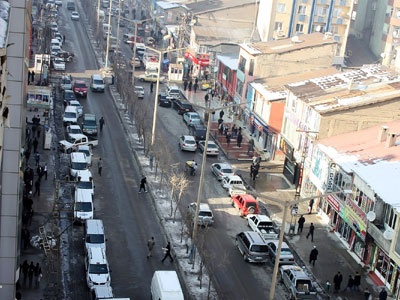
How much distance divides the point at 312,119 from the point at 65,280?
2836 centimetres

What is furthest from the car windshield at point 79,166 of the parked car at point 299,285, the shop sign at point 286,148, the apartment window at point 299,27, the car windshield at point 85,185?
the apartment window at point 299,27

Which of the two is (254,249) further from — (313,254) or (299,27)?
(299,27)

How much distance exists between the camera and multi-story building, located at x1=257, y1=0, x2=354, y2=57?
11894 cm

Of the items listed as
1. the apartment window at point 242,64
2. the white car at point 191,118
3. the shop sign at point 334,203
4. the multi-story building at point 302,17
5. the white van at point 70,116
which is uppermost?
the multi-story building at point 302,17

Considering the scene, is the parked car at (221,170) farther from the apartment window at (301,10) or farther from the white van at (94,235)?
the apartment window at (301,10)

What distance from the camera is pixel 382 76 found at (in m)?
77.1

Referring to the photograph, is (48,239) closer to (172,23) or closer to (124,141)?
(124,141)

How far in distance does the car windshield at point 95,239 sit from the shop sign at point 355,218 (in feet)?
57.1

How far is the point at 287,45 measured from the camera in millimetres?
93812

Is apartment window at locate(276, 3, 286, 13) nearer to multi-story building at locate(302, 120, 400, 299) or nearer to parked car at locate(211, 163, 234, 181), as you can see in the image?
parked car at locate(211, 163, 234, 181)

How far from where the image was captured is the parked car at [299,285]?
49219mm

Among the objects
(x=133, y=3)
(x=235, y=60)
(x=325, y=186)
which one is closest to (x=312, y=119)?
(x=325, y=186)

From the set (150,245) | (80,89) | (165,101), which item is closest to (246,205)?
(150,245)

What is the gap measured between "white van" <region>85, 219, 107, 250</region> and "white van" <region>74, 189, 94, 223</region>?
247cm
